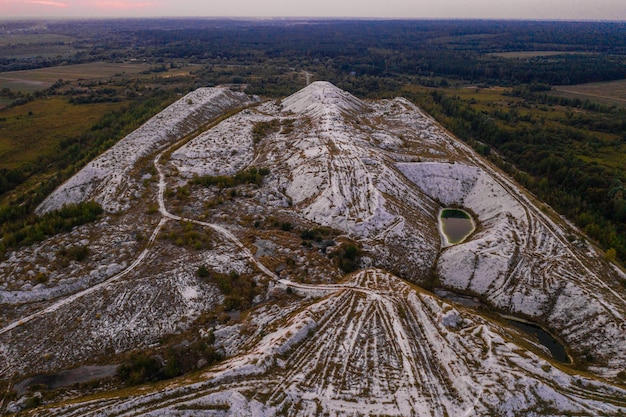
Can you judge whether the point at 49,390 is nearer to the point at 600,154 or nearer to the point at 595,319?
the point at 595,319

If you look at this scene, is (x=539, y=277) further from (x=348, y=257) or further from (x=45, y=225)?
→ (x=45, y=225)

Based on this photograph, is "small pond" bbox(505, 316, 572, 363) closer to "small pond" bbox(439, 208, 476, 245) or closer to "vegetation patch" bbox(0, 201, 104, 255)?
"small pond" bbox(439, 208, 476, 245)

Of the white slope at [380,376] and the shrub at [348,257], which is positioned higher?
the shrub at [348,257]

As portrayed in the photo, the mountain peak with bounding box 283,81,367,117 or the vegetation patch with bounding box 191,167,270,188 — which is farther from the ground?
the mountain peak with bounding box 283,81,367,117

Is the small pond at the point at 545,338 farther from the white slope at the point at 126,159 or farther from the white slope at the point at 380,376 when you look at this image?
the white slope at the point at 126,159

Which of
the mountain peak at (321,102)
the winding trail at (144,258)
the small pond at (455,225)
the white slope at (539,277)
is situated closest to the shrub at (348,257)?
the winding trail at (144,258)

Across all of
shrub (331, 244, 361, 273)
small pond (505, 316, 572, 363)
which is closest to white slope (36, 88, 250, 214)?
shrub (331, 244, 361, 273)
